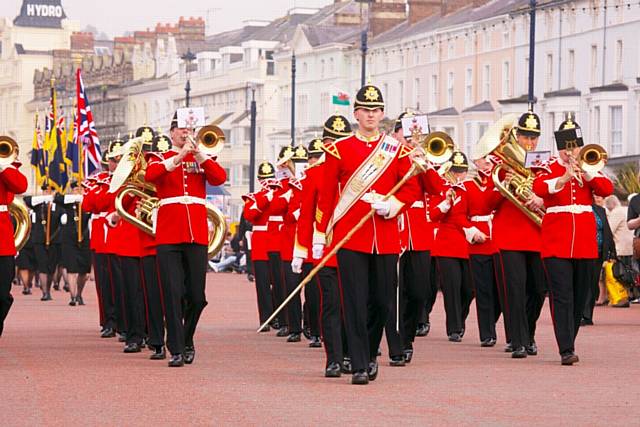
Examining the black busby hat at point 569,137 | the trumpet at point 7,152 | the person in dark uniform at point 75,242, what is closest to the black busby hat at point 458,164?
the black busby hat at point 569,137

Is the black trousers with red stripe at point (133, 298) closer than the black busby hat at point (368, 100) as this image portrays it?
No

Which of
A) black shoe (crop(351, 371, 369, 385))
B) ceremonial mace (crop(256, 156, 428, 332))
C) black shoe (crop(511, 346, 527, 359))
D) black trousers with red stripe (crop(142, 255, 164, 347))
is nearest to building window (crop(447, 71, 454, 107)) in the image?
black shoe (crop(511, 346, 527, 359))

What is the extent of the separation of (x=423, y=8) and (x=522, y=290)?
62988 mm

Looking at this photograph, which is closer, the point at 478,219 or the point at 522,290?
the point at 522,290

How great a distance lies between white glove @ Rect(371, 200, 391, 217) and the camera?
47.4ft

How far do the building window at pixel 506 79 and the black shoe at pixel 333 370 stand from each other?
51.2 metres

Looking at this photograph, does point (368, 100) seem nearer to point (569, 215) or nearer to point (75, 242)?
point (569, 215)

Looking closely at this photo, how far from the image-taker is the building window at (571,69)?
61.0 m

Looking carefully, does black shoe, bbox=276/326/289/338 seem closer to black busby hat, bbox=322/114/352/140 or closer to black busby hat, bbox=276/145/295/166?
black busby hat, bbox=276/145/295/166

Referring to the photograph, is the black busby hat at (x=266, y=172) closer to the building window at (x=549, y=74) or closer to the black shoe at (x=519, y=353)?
the black shoe at (x=519, y=353)

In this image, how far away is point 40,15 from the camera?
157m

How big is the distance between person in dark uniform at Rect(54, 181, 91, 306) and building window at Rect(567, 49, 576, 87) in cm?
3267

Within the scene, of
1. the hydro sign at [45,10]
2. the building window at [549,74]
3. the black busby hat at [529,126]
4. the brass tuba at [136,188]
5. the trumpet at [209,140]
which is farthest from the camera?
the hydro sign at [45,10]

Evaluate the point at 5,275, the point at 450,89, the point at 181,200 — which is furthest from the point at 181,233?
the point at 450,89
